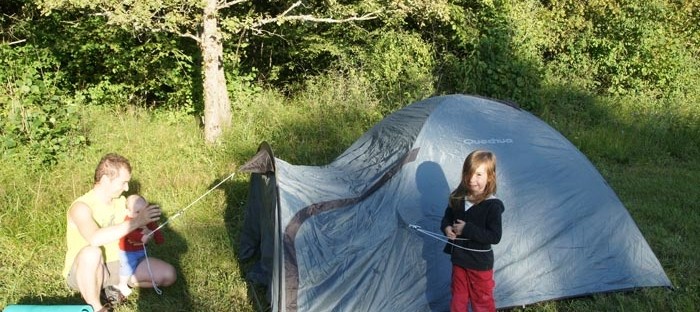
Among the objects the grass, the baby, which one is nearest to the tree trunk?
the grass

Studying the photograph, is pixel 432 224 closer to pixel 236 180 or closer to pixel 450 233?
pixel 450 233

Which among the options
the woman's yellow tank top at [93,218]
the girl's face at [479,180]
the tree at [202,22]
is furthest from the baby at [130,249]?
the tree at [202,22]

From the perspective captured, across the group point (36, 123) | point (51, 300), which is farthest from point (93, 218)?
point (36, 123)

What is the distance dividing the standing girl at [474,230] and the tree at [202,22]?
4077mm

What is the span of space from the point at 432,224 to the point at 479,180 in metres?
0.79

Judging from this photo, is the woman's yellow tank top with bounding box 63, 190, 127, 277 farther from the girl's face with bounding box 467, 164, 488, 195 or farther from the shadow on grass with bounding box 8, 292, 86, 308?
the girl's face with bounding box 467, 164, 488, 195

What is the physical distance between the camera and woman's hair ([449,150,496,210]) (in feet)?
10.8

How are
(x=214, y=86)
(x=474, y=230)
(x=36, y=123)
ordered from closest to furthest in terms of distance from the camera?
(x=474, y=230) < (x=36, y=123) < (x=214, y=86)

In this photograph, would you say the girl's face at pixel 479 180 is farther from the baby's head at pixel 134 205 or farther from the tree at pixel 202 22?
the tree at pixel 202 22

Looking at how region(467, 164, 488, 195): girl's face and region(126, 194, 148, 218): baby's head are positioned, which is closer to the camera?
region(467, 164, 488, 195): girl's face

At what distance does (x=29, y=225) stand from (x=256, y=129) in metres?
2.87

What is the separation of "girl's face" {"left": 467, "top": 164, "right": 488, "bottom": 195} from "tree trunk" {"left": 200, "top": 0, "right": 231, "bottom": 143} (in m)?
4.45

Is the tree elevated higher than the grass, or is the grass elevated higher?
the tree

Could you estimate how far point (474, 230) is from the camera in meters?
3.22
